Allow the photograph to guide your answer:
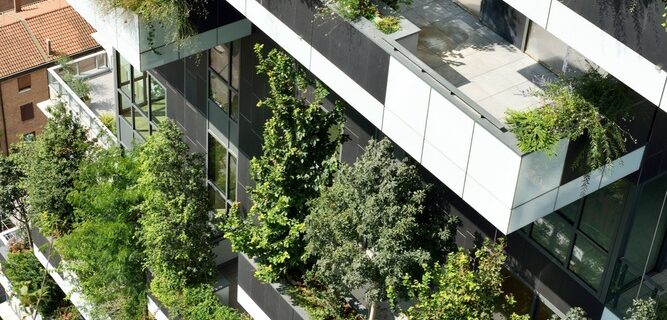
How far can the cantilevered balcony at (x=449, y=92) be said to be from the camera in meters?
20.0

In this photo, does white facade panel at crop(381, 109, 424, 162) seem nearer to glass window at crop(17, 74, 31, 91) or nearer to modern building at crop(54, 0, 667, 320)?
modern building at crop(54, 0, 667, 320)

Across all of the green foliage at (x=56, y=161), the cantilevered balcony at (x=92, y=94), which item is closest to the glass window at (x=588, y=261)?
the green foliage at (x=56, y=161)

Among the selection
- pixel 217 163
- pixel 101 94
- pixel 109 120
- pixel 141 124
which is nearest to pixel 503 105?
pixel 217 163

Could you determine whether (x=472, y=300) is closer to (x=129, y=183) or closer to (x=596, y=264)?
(x=596, y=264)

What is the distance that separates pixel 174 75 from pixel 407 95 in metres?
12.6

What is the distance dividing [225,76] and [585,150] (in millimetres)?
12526

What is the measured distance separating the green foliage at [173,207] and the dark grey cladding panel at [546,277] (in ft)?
27.1

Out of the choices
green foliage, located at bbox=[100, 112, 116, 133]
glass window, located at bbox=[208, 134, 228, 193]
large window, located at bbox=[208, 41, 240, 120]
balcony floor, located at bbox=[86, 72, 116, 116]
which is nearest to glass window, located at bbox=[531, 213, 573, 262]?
large window, located at bbox=[208, 41, 240, 120]

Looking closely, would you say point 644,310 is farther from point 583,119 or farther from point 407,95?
point 407,95

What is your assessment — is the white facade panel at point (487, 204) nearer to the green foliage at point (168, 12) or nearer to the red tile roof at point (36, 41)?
the green foliage at point (168, 12)

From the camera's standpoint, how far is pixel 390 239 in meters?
22.5

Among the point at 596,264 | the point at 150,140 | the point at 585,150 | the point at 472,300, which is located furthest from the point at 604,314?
the point at 150,140

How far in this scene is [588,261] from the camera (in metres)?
23.2

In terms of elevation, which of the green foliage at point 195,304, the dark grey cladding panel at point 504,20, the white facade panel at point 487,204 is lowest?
the green foliage at point 195,304
